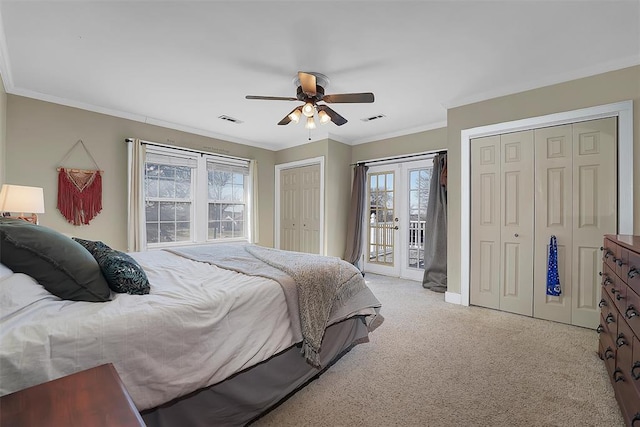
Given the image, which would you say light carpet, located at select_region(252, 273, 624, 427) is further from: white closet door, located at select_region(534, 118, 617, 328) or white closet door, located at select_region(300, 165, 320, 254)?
white closet door, located at select_region(300, 165, 320, 254)

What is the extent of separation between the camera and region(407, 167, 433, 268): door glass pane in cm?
454

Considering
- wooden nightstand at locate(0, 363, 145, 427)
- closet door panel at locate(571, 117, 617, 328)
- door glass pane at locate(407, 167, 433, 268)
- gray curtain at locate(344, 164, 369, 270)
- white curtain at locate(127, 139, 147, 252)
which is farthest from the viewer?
gray curtain at locate(344, 164, 369, 270)

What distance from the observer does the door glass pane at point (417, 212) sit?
4.54 m

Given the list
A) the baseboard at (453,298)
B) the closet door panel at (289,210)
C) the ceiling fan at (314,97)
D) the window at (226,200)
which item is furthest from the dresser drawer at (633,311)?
the window at (226,200)

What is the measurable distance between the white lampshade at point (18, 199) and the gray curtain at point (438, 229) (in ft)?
14.9

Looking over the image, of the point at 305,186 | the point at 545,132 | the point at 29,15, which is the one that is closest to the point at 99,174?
the point at 29,15

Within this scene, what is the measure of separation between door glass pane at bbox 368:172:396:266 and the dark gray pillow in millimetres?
4263

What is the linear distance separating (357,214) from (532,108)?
Result: 2.87 m

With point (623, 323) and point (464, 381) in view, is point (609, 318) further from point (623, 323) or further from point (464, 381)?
point (464, 381)

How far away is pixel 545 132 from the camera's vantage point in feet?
9.48

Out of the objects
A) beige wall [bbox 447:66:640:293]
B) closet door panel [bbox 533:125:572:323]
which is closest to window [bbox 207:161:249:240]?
beige wall [bbox 447:66:640:293]

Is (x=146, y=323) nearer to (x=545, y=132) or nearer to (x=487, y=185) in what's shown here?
(x=487, y=185)

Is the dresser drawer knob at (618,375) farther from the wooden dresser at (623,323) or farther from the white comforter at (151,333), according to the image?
the white comforter at (151,333)

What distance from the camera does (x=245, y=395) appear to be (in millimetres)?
1461
